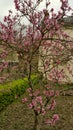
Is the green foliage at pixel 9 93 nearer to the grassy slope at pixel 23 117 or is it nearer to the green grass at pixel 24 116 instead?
the green grass at pixel 24 116

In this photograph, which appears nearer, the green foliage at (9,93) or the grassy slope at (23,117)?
the grassy slope at (23,117)

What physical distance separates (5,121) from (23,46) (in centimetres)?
342

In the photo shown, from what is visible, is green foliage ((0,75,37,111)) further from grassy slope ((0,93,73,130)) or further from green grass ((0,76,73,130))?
grassy slope ((0,93,73,130))

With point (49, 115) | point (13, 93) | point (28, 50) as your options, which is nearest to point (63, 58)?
point (28, 50)

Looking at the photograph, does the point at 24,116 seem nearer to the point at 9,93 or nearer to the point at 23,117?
the point at 23,117

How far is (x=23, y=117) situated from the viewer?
444 inches

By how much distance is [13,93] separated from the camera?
14453 millimetres

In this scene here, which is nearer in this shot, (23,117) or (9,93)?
(23,117)

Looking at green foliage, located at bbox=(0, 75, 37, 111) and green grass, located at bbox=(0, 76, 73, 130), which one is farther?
green foliage, located at bbox=(0, 75, 37, 111)

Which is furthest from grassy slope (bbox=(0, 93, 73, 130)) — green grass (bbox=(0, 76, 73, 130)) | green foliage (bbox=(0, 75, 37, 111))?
green foliage (bbox=(0, 75, 37, 111))

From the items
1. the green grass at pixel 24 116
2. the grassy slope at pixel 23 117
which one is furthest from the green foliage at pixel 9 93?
the grassy slope at pixel 23 117

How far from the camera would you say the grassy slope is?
1003 centimetres

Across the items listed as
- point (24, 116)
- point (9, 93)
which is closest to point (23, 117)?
point (24, 116)

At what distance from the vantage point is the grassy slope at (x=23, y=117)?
1003 centimetres
